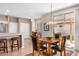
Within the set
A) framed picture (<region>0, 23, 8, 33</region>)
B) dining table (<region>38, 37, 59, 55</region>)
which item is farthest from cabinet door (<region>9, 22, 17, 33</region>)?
dining table (<region>38, 37, 59, 55</region>)

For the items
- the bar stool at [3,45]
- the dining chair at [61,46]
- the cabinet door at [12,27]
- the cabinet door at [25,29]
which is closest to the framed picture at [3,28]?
the cabinet door at [12,27]

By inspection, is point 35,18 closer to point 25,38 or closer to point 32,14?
point 32,14

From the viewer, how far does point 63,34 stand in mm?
2301

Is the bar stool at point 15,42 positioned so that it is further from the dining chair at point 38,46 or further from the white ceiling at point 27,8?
the white ceiling at point 27,8

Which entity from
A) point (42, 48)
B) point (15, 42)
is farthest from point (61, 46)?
point (15, 42)

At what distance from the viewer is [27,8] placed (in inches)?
89.0

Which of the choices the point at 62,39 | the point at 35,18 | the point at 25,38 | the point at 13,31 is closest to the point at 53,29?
the point at 62,39

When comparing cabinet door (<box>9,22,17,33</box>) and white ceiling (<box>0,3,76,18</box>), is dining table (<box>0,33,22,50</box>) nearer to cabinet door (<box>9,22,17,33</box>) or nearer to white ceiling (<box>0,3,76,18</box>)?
cabinet door (<box>9,22,17,33</box>)

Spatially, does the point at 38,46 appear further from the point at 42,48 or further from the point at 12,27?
the point at 12,27

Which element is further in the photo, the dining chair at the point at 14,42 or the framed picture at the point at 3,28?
the dining chair at the point at 14,42

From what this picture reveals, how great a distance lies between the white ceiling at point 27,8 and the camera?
2.23 m

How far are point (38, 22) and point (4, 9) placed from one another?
2.49ft

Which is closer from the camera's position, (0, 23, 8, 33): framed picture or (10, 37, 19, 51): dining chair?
(0, 23, 8, 33): framed picture

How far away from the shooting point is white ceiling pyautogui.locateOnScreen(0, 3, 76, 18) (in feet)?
7.32
